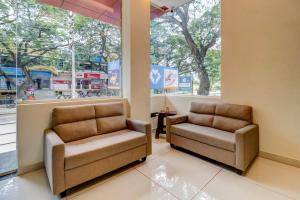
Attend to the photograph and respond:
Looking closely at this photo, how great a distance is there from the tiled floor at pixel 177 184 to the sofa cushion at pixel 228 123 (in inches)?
24.7

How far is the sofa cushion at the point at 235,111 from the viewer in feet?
8.98

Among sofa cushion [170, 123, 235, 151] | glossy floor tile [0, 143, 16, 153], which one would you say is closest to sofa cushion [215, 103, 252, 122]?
sofa cushion [170, 123, 235, 151]

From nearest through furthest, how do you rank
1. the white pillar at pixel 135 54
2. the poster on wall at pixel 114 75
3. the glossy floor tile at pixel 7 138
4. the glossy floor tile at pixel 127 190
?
the glossy floor tile at pixel 127 190 < the glossy floor tile at pixel 7 138 < the white pillar at pixel 135 54 < the poster on wall at pixel 114 75

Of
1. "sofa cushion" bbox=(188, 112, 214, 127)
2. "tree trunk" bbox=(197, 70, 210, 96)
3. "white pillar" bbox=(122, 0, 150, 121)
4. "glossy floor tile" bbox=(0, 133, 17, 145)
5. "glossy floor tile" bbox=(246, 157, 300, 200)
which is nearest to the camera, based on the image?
"glossy floor tile" bbox=(246, 157, 300, 200)

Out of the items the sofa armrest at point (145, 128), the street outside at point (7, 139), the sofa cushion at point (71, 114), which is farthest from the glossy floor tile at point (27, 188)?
the sofa armrest at point (145, 128)

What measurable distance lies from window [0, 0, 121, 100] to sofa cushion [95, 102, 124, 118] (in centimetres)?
43

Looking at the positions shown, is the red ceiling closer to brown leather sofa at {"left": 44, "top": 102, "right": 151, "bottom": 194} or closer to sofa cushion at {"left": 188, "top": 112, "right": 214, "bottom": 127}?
brown leather sofa at {"left": 44, "top": 102, "right": 151, "bottom": 194}

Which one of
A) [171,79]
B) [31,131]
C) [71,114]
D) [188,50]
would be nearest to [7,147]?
[31,131]

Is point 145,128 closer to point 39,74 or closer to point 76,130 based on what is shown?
point 76,130

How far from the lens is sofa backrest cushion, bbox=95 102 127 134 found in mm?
2650

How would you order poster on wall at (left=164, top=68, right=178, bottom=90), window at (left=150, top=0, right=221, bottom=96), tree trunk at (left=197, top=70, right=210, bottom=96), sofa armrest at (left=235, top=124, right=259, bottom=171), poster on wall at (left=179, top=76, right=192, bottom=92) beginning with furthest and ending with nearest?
poster on wall at (left=164, top=68, right=178, bottom=90), poster on wall at (left=179, top=76, right=192, bottom=92), tree trunk at (left=197, top=70, right=210, bottom=96), window at (left=150, top=0, right=221, bottom=96), sofa armrest at (left=235, top=124, right=259, bottom=171)

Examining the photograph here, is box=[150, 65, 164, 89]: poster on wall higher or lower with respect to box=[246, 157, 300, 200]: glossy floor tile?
higher

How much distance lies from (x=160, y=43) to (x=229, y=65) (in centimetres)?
210

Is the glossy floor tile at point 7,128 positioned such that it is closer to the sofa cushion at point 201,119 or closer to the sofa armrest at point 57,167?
the sofa armrest at point 57,167
